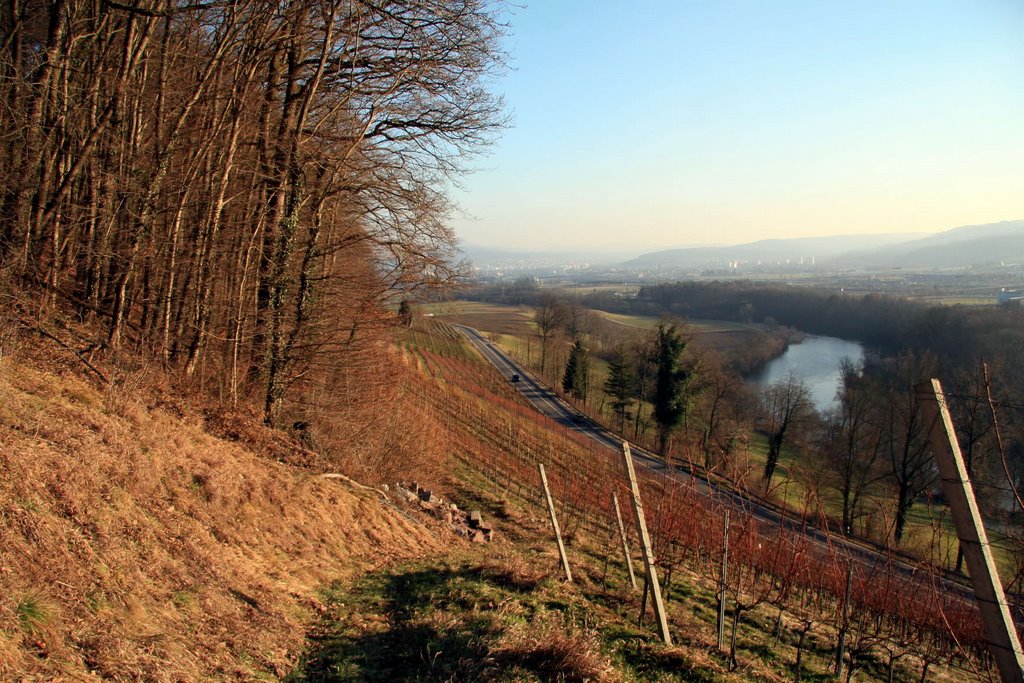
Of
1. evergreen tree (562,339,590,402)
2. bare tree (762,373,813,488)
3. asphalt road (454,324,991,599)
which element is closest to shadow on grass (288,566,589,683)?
asphalt road (454,324,991,599)

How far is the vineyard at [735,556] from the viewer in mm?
6551

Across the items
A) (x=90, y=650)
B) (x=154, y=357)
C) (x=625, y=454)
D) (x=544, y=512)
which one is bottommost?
(x=544, y=512)

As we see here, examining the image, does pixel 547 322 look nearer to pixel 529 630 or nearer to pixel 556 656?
pixel 529 630

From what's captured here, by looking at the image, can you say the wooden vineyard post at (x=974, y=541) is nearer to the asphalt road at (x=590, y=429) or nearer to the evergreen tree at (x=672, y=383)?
the asphalt road at (x=590, y=429)

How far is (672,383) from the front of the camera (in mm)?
34844

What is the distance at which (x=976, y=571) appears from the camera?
312 centimetres

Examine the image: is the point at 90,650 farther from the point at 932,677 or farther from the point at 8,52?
the point at 8,52

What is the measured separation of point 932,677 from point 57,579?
9075mm

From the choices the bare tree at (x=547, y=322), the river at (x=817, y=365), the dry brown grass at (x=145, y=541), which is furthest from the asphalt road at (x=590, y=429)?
the river at (x=817, y=365)

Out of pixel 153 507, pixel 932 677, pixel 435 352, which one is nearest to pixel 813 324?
pixel 435 352

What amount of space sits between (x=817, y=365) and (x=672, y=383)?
123 ft

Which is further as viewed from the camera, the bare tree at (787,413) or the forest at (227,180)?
the bare tree at (787,413)

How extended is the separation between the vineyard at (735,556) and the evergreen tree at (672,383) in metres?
7.28

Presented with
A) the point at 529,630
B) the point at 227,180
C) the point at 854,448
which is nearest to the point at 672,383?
the point at 854,448
